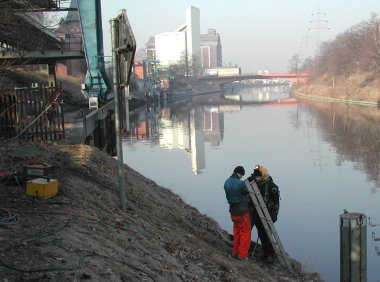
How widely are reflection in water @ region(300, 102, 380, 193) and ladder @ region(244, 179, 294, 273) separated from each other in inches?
377

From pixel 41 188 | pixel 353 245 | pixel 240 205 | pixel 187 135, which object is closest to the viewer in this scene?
pixel 353 245

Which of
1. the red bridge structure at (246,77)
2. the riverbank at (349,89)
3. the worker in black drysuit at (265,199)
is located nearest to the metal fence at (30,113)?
the worker in black drysuit at (265,199)

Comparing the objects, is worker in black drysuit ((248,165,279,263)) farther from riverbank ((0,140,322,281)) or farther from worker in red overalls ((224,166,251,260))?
worker in red overalls ((224,166,251,260))

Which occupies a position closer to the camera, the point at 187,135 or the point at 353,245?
the point at 353,245

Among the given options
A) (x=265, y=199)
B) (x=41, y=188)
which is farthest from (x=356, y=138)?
(x=41, y=188)

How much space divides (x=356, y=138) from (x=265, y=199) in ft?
82.1

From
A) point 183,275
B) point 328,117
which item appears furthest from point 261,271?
point 328,117

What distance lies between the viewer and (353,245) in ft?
22.5

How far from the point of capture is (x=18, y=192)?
24.2ft

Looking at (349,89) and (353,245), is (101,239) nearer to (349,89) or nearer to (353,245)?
(353,245)

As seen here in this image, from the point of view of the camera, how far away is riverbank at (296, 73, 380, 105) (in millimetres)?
63406

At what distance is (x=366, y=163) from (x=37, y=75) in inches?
1234

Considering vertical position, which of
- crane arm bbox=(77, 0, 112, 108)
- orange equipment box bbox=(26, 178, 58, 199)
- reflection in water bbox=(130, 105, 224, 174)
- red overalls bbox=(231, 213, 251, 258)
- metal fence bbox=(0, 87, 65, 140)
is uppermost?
crane arm bbox=(77, 0, 112, 108)

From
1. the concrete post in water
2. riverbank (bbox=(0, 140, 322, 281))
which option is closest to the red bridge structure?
riverbank (bbox=(0, 140, 322, 281))
